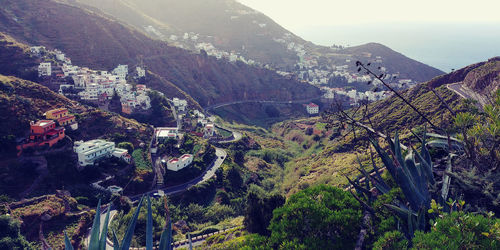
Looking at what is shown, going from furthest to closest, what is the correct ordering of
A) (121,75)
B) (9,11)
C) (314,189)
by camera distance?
(9,11)
(121,75)
(314,189)

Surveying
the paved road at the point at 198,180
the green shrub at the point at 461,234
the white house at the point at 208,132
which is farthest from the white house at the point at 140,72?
the green shrub at the point at 461,234

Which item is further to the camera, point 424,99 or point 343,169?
point 424,99

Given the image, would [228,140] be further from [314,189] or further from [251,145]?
[314,189]

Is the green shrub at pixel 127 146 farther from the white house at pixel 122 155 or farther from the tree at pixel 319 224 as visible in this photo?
the tree at pixel 319 224

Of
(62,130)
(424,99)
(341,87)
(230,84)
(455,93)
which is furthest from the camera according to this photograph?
(341,87)

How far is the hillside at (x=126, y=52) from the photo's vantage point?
196 feet

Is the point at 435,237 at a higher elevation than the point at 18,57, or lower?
higher

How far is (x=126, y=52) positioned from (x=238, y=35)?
70845mm

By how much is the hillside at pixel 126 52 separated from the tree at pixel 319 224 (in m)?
50.4

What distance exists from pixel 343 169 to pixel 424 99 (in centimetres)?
1751

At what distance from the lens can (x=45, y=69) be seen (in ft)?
146

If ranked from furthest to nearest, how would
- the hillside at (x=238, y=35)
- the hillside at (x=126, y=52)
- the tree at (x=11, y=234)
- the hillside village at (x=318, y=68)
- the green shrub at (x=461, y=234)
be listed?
1. the hillside at (x=238, y=35)
2. the hillside village at (x=318, y=68)
3. the hillside at (x=126, y=52)
4. the tree at (x=11, y=234)
5. the green shrub at (x=461, y=234)

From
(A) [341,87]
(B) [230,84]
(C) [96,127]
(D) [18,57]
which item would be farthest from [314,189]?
(A) [341,87]

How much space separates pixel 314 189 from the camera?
1043cm
